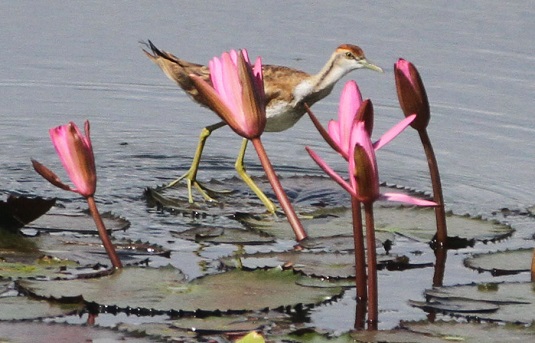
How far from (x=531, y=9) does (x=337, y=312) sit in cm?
673

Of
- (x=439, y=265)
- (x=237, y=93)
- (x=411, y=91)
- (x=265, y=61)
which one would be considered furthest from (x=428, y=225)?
(x=265, y=61)

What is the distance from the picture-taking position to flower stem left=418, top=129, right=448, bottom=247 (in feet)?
17.8

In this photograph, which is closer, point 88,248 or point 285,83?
point 88,248

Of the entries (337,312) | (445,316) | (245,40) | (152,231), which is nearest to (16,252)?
(152,231)

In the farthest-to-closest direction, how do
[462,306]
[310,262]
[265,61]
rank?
1. [265,61]
2. [310,262]
3. [462,306]

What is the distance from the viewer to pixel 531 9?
427 inches

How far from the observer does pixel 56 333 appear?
13.9ft

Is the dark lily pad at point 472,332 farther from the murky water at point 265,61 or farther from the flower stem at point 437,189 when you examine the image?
the murky water at point 265,61

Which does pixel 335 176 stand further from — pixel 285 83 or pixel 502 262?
pixel 285 83

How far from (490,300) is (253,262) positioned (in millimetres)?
1160

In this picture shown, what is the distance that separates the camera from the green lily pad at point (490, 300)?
4566mm

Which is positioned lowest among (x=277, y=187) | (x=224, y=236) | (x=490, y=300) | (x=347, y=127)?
(x=224, y=236)

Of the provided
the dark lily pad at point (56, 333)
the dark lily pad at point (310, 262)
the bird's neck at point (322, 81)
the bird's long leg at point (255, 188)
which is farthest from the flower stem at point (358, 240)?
the bird's neck at point (322, 81)

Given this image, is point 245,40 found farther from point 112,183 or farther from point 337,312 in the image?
point 337,312
